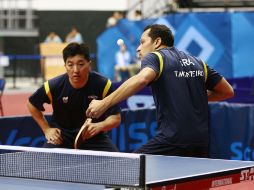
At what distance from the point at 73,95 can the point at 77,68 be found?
0.97 ft

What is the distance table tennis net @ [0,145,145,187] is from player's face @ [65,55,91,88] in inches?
55.0

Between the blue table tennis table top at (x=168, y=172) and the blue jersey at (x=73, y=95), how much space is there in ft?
5.12

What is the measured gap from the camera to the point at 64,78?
287 inches

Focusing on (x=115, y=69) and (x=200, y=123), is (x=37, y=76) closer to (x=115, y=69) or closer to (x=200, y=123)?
(x=115, y=69)

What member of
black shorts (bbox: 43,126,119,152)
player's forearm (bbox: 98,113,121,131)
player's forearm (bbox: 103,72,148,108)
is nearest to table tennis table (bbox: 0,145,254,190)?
player's forearm (bbox: 103,72,148,108)

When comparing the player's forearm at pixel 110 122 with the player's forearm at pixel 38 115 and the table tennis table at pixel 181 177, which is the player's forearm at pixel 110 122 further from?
the table tennis table at pixel 181 177

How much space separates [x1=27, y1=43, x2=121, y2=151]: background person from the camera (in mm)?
7094

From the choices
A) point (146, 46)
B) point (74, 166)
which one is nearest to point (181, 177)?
point (74, 166)

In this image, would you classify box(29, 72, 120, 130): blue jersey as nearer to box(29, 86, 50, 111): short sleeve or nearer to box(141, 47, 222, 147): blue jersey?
box(29, 86, 50, 111): short sleeve

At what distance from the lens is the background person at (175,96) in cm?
613

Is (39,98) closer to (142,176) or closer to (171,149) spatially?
(171,149)

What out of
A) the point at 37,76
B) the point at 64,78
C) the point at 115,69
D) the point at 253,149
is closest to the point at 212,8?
the point at 115,69

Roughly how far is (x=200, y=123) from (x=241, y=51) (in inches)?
551

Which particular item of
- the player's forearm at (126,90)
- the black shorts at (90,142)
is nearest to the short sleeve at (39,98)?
the black shorts at (90,142)
